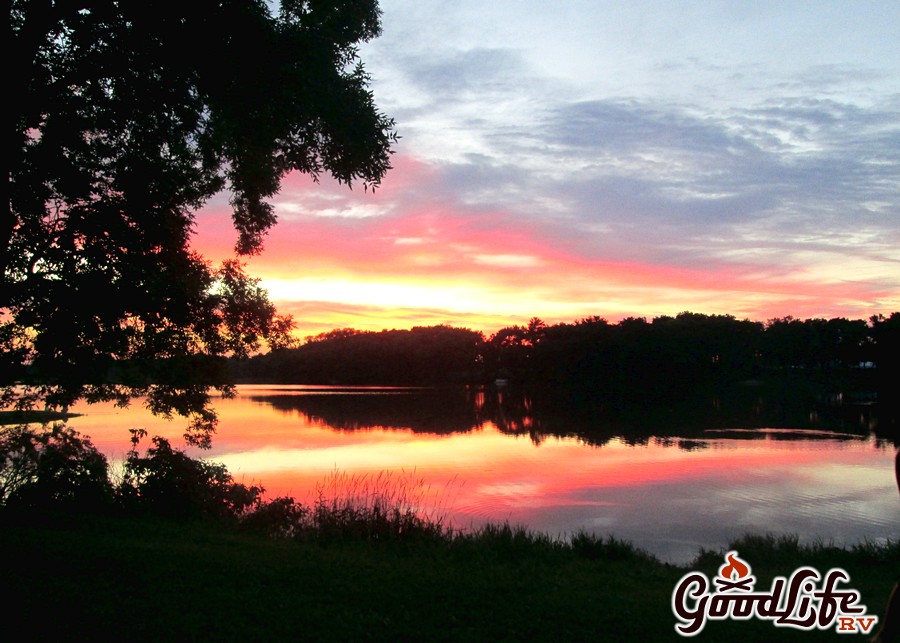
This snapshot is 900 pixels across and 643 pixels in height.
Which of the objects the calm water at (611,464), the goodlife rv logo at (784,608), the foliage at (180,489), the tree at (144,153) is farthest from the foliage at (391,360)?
the goodlife rv logo at (784,608)

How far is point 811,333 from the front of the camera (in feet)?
355

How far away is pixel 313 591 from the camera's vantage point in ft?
22.7

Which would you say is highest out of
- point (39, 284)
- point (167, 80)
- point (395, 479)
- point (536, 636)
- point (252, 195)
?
point (167, 80)

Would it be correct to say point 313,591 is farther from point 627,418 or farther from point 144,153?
point 627,418

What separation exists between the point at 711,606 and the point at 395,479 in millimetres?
15857

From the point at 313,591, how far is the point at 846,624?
15.8ft

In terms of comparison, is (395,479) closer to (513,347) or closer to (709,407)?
(709,407)

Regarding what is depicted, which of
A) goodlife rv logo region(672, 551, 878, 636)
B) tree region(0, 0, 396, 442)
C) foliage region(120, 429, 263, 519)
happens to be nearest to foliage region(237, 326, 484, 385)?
foliage region(120, 429, 263, 519)

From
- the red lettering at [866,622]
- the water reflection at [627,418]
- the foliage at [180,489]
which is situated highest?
the red lettering at [866,622]

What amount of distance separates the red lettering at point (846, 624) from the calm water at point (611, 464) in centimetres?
717

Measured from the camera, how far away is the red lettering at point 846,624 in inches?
238

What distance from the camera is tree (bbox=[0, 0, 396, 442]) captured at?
891 centimetres

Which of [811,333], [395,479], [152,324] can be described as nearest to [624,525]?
[395,479]

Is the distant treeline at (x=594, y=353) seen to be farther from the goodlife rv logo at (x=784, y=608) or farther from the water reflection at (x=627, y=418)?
the goodlife rv logo at (x=784, y=608)
